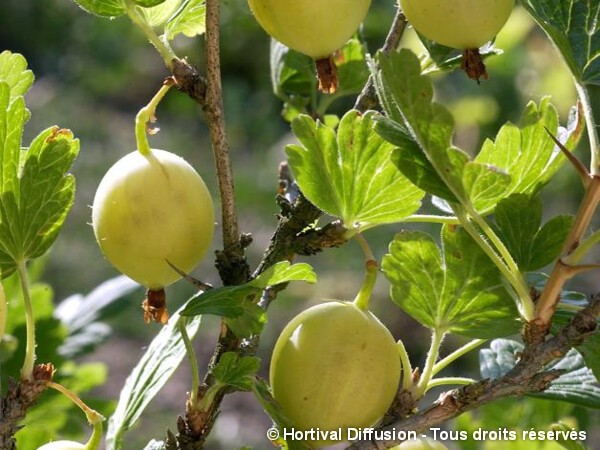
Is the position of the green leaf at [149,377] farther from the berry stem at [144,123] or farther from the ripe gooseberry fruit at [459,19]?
the ripe gooseberry fruit at [459,19]

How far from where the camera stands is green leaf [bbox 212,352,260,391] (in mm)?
616

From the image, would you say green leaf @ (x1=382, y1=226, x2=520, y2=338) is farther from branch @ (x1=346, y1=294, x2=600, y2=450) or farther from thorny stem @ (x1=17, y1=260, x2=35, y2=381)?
thorny stem @ (x1=17, y1=260, x2=35, y2=381)

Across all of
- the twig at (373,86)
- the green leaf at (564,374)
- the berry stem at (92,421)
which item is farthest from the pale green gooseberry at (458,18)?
the berry stem at (92,421)

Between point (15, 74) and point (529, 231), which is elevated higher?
point (15, 74)

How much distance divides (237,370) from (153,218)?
110 mm

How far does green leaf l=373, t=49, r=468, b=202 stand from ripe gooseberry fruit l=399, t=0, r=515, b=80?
60mm

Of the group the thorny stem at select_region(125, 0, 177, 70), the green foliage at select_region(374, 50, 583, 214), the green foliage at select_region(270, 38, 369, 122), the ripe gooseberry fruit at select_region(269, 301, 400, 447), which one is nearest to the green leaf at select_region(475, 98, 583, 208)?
the green foliage at select_region(374, 50, 583, 214)

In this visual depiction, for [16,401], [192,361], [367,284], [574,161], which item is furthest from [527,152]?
[16,401]

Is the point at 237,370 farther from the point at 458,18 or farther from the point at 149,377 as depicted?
the point at 458,18

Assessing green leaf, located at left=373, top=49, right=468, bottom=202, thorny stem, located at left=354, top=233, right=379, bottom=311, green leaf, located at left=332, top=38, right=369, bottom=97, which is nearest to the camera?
green leaf, located at left=373, top=49, right=468, bottom=202

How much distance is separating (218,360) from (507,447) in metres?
0.39

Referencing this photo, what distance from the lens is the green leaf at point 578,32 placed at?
0.60m

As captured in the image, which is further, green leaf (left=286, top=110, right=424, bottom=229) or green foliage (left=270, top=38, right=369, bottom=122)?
green foliage (left=270, top=38, right=369, bottom=122)

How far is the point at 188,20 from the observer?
0.71 m
